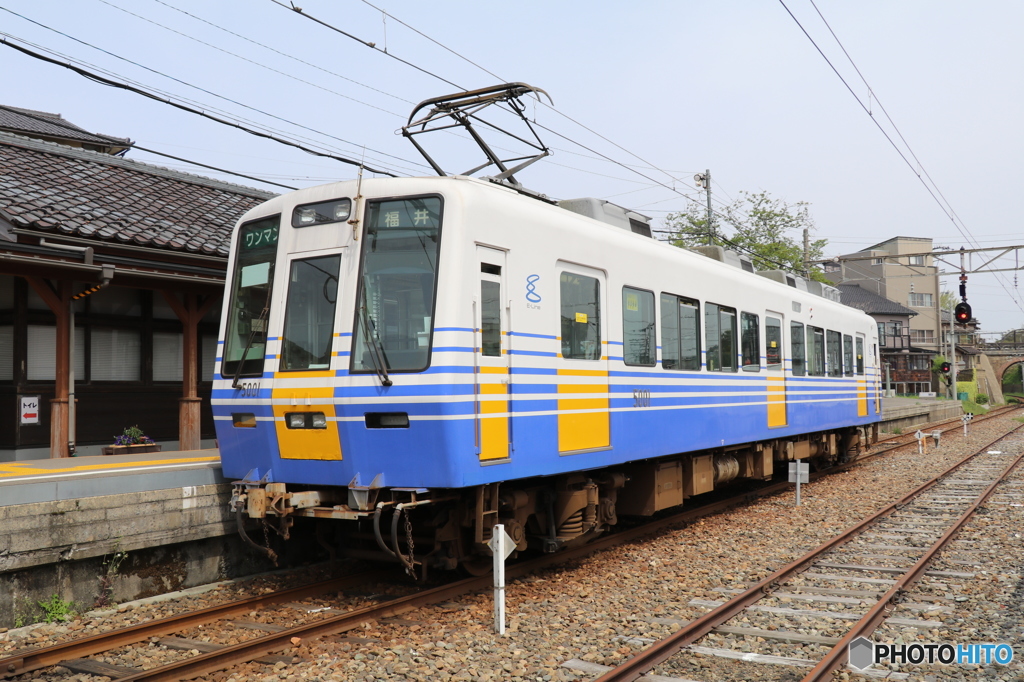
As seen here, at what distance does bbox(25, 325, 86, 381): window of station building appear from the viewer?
33.4ft

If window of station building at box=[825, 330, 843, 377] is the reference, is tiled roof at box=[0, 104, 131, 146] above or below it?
above

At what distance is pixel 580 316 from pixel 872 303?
58.2m

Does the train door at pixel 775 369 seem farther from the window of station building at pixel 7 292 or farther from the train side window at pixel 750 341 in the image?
the window of station building at pixel 7 292

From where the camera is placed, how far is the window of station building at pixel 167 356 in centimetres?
1159

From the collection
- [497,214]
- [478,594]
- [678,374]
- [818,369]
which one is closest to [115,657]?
[478,594]

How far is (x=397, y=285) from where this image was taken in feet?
21.2

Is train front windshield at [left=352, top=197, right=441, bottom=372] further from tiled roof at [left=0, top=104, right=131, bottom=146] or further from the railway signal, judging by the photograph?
the railway signal

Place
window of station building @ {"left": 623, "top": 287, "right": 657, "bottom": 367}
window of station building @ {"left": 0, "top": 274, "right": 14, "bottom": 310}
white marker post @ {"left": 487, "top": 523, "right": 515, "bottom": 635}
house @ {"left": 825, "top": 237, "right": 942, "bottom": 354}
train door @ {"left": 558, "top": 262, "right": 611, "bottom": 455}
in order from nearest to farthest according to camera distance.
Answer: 1. white marker post @ {"left": 487, "top": 523, "right": 515, "bottom": 635}
2. train door @ {"left": 558, "top": 262, "right": 611, "bottom": 455}
3. window of station building @ {"left": 623, "top": 287, "right": 657, "bottom": 367}
4. window of station building @ {"left": 0, "top": 274, "right": 14, "bottom": 310}
5. house @ {"left": 825, "top": 237, "right": 942, "bottom": 354}

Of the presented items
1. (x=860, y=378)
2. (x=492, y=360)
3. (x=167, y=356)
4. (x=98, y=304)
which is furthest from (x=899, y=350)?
(x=492, y=360)

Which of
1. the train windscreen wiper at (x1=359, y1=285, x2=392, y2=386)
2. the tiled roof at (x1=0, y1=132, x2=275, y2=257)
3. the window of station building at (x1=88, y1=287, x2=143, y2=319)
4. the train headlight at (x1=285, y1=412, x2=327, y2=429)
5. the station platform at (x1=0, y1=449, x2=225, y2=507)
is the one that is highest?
the tiled roof at (x1=0, y1=132, x2=275, y2=257)

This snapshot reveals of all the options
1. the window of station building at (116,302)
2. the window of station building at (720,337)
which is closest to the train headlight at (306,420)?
the window of station building at (720,337)

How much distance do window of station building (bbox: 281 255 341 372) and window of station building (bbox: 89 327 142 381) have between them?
517cm

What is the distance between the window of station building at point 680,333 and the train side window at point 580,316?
4.76ft

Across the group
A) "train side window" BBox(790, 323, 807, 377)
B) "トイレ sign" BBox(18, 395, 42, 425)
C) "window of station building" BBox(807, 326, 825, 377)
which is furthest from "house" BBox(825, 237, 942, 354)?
"トイレ sign" BBox(18, 395, 42, 425)
